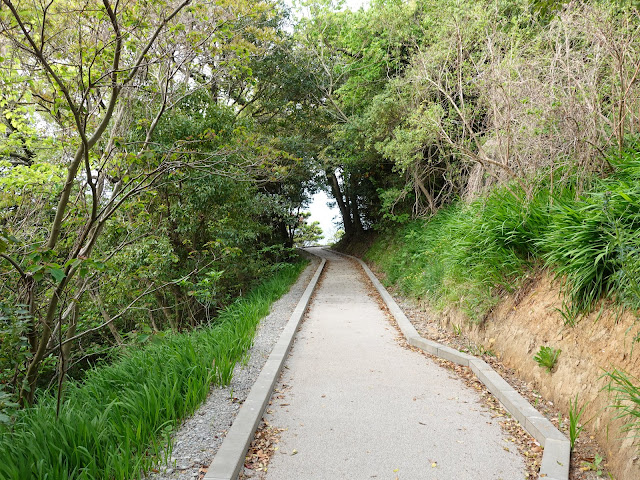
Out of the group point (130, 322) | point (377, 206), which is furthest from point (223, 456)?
point (377, 206)

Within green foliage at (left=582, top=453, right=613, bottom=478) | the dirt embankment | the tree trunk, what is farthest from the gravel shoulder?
the tree trunk

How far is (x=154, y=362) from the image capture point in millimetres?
4508

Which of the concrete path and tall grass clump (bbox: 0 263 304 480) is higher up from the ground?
tall grass clump (bbox: 0 263 304 480)

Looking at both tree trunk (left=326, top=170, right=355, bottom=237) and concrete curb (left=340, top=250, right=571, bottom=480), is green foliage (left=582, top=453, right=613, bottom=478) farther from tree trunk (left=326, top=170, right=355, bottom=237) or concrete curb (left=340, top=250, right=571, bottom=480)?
tree trunk (left=326, top=170, right=355, bottom=237)

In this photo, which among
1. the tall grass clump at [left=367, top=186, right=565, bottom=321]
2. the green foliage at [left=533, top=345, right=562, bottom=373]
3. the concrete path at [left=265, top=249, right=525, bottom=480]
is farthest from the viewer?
the tall grass clump at [left=367, top=186, right=565, bottom=321]

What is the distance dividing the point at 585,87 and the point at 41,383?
1135 centimetres

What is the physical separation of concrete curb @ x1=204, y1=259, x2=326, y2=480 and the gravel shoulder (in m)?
0.10

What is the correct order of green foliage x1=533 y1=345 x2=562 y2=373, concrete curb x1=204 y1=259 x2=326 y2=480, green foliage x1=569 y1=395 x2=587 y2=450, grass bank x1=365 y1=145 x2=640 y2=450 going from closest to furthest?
concrete curb x1=204 y1=259 x2=326 y2=480 < green foliage x1=569 y1=395 x2=587 y2=450 < grass bank x1=365 y1=145 x2=640 y2=450 < green foliage x1=533 y1=345 x2=562 y2=373

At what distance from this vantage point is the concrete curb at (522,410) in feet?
10.0

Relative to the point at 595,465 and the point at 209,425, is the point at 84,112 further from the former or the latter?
the point at 595,465

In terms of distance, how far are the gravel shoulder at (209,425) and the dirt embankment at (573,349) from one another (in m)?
3.08

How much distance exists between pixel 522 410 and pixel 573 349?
0.83 metres

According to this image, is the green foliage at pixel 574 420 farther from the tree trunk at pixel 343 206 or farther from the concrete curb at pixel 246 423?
the tree trunk at pixel 343 206

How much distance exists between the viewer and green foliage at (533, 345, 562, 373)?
14.0 feet
